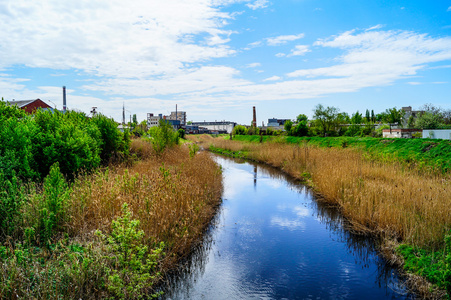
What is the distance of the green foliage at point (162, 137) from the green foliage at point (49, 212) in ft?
33.7

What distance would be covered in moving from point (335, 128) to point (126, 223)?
108 feet

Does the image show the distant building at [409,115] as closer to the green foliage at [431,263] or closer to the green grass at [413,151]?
the green grass at [413,151]

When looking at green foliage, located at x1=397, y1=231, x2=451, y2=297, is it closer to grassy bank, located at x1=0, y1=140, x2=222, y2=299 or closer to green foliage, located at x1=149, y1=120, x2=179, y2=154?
grassy bank, located at x1=0, y1=140, x2=222, y2=299

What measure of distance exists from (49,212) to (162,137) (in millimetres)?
12236

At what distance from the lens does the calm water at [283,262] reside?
543 cm

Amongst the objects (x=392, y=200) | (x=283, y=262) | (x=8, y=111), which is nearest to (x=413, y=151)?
(x=392, y=200)

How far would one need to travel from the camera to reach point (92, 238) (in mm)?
5199

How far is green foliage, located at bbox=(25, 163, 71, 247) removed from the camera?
5102mm

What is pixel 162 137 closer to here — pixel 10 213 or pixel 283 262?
pixel 10 213

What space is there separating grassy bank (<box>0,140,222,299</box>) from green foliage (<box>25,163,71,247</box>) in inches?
0.6

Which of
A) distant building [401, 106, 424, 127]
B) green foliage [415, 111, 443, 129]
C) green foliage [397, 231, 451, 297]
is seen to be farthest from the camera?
distant building [401, 106, 424, 127]

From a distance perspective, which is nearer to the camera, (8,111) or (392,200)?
(392,200)

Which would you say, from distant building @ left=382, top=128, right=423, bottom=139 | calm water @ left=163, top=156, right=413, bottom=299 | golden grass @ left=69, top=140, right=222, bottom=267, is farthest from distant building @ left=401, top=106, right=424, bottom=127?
golden grass @ left=69, top=140, right=222, bottom=267

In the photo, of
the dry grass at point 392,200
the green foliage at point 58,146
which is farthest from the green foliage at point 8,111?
the dry grass at point 392,200
